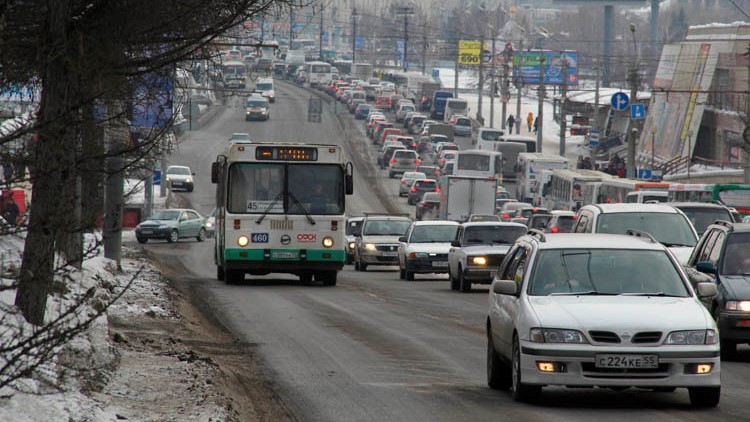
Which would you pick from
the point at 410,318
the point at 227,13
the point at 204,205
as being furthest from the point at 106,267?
Answer: the point at 204,205

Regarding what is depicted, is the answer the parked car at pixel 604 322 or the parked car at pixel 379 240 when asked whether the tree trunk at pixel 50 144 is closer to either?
the parked car at pixel 604 322

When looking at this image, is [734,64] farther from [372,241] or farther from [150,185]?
[372,241]

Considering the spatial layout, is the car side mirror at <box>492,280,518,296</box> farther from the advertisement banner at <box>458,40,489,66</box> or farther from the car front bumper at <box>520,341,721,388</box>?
the advertisement banner at <box>458,40,489,66</box>

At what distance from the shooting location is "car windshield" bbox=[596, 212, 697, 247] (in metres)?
22.1

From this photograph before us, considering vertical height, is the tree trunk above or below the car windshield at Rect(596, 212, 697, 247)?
above

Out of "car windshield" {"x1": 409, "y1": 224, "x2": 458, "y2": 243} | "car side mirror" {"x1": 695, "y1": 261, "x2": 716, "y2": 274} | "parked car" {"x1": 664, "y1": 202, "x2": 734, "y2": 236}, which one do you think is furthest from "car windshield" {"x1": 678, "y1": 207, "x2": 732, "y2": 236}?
"car side mirror" {"x1": 695, "y1": 261, "x2": 716, "y2": 274}

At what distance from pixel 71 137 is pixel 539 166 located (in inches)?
2468

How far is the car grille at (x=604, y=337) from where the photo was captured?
432 inches

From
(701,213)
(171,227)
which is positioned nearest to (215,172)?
(701,213)

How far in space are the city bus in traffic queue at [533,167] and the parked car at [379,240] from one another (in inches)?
1199

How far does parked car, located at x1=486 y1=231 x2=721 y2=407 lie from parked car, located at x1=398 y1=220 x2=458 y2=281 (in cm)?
2163

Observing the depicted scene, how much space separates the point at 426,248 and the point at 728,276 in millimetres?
18648

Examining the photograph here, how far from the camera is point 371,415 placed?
36.5ft

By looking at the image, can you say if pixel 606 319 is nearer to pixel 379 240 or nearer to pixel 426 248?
pixel 426 248
